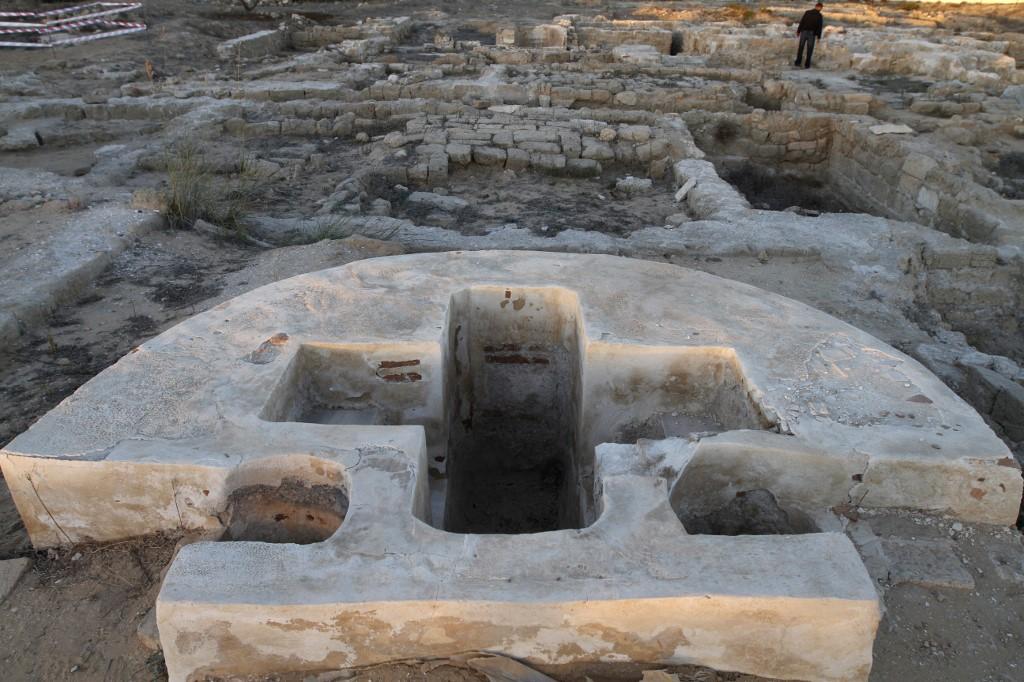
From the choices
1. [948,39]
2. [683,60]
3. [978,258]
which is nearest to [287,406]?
[978,258]

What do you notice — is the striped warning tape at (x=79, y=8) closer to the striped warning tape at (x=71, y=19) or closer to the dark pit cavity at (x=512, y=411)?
the striped warning tape at (x=71, y=19)

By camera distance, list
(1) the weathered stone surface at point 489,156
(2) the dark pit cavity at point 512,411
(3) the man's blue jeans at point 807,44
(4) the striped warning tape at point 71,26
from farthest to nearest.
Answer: (4) the striped warning tape at point 71,26 < (3) the man's blue jeans at point 807,44 < (1) the weathered stone surface at point 489,156 < (2) the dark pit cavity at point 512,411

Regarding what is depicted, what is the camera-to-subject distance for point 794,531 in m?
2.62

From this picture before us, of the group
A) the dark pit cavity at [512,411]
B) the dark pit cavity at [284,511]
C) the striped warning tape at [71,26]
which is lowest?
the dark pit cavity at [512,411]

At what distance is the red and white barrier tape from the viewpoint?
13.9 meters

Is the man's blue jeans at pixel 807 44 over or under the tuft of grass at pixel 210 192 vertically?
over

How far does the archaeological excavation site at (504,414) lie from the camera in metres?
2.04

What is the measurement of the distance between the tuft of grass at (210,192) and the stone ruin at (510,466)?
3065 mm

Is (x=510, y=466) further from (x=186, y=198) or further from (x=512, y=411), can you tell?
(x=186, y=198)

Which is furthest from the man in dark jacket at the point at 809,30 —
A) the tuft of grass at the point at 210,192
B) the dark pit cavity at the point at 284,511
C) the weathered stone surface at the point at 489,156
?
the dark pit cavity at the point at 284,511

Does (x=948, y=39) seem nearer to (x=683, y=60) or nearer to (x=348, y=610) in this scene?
(x=683, y=60)

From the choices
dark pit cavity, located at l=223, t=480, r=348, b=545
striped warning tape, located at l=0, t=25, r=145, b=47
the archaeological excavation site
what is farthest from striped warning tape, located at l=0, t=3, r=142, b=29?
dark pit cavity, located at l=223, t=480, r=348, b=545

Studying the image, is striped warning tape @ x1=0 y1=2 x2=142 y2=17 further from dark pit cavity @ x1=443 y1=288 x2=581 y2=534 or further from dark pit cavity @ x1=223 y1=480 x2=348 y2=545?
dark pit cavity @ x1=223 y1=480 x2=348 y2=545

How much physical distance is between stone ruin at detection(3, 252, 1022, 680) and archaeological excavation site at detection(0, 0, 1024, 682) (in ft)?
0.04
